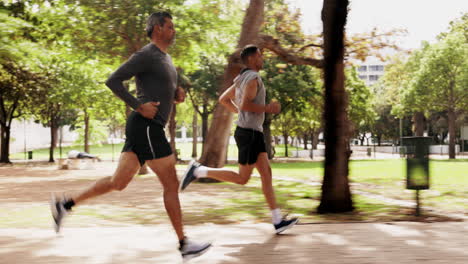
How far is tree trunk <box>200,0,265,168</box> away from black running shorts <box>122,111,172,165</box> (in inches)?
364

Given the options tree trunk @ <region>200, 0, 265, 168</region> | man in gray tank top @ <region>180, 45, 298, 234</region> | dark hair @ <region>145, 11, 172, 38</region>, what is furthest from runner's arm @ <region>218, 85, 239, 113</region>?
tree trunk @ <region>200, 0, 265, 168</region>

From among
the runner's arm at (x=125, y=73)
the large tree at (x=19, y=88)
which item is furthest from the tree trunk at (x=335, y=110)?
the large tree at (x=19, y=88)

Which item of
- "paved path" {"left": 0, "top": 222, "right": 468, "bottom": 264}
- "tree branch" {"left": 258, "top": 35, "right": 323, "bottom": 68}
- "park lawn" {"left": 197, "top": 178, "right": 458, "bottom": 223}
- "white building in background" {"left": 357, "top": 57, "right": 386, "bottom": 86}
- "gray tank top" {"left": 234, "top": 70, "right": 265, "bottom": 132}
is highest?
"white building in background" {"left": 357, "top": 57, "right": 386, "bottom": 86}

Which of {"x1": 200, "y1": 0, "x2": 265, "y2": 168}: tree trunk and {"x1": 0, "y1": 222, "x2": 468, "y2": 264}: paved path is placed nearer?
{"x1": 0, "y1": 222, "x2": 468, "y2": 264}: paved path

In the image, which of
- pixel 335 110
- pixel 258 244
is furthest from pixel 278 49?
pixel 258 244

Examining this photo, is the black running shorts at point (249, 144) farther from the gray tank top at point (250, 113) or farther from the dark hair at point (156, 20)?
the dark hair at point (156, 20)

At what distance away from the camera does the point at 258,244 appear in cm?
519

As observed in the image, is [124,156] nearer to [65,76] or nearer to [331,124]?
[331,124]

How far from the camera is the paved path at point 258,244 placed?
4.58 m

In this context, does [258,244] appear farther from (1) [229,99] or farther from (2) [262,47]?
(2) [262,47]

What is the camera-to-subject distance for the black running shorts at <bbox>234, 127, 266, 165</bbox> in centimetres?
554

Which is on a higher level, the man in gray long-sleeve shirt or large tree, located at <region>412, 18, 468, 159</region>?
large tree, located at <region>412, 18, 468, 159</region>

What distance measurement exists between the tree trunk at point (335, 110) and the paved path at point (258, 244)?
1.36 metres

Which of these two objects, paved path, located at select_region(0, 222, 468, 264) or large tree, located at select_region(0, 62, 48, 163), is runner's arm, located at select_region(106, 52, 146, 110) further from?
large tree, located at select_region(0, 62, 48, 163)
